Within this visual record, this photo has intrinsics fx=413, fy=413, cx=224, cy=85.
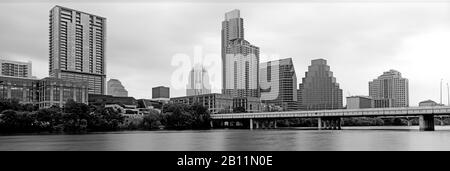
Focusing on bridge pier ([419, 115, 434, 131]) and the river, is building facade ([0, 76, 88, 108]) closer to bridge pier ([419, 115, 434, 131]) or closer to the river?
the river

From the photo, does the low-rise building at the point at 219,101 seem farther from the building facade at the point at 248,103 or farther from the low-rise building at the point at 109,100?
the low-rise building at the point at 109,100

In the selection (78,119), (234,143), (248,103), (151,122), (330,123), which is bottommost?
(330,123)

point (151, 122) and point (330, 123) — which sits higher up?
point (151, 122)

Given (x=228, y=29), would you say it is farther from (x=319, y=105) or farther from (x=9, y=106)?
(x=9, y=106)

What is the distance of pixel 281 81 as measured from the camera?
50.4m

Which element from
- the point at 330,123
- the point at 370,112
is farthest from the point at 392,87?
the point at 330,123

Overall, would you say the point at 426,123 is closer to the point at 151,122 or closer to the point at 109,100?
the point at 151,122

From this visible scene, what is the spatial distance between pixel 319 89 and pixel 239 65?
34.7 feet

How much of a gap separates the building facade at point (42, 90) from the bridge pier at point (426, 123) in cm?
3381
